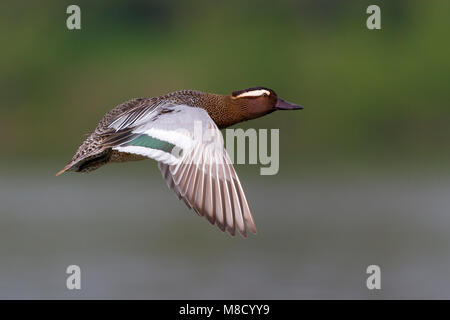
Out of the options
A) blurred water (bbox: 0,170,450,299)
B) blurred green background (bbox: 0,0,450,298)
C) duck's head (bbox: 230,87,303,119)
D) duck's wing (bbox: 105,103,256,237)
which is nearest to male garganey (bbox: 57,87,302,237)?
duck's wing (bbox: 105,103,256,237)

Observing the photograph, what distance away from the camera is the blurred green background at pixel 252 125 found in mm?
9625

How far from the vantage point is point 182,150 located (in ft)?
14.8

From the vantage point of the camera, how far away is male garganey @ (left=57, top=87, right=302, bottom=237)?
4.26 meters

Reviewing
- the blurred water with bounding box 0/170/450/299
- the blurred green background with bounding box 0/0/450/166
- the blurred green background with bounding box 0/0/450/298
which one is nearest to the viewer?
the blurred water with bounding box 0/170/450/299

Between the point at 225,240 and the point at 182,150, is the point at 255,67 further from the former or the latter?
the point at 182,150

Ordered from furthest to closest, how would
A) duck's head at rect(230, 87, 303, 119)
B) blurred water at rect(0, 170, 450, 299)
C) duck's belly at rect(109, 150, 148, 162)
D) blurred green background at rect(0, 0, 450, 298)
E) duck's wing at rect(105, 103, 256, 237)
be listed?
blurred green background at rect(0, 0, 450, 298)
blurred water at rect(0, 170, 450, 299)
duck's head at rect(230, 87, 303, 119)
duck's belly at rect(109, 150, 148, 162)
duck's wing at rect(105, 103, 256, 237)

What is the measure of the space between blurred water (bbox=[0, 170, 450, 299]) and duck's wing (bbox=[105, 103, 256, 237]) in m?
3.57

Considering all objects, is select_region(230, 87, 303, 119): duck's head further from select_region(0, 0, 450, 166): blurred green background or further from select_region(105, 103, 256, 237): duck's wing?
select_region(0, 0, 450, 166): blurred green background

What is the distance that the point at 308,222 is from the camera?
33.3 ft

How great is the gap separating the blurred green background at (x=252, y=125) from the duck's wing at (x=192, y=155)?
4495 mm

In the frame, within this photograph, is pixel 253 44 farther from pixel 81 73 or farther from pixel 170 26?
pixel 81 73

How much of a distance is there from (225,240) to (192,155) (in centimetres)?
A: 571

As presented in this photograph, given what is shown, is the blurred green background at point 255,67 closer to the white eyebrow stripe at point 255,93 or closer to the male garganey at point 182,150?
the white eyebrow stripe at point 255,93
